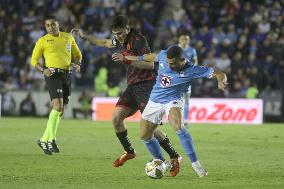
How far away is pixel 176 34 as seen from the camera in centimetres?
2855

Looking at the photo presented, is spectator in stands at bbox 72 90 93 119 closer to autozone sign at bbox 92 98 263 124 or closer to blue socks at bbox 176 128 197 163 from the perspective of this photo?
autozone sign at bbox 92 98 263 124

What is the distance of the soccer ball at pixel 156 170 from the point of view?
35.8 ft

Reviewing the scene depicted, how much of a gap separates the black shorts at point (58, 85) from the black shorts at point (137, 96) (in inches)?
97.2

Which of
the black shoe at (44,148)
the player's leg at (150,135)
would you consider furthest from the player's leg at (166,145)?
the black shoe at (44,148)

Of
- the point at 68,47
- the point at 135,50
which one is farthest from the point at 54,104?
the point at 135,50

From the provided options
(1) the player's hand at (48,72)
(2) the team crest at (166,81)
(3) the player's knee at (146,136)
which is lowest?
(1) the player's hand at (48,72)

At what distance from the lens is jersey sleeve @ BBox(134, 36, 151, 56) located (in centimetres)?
1179

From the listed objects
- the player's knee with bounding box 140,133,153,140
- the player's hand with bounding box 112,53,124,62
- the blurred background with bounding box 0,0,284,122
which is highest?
the player's hand with bounding box 112,53,124,62

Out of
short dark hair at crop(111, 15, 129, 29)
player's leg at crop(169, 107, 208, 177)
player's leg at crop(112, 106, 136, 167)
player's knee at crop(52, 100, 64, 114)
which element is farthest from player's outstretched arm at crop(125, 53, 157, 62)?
player's knee at crop(52, 100, 64, 114)

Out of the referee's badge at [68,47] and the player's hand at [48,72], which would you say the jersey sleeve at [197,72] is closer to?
the player's hand at [48,72]

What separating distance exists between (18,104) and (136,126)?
7.05 m

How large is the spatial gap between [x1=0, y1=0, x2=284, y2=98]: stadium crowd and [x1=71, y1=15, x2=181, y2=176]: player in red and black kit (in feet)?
46.3

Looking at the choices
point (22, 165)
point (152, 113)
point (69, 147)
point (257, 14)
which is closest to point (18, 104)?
point (257, 14)

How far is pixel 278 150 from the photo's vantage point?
50.8 feet
